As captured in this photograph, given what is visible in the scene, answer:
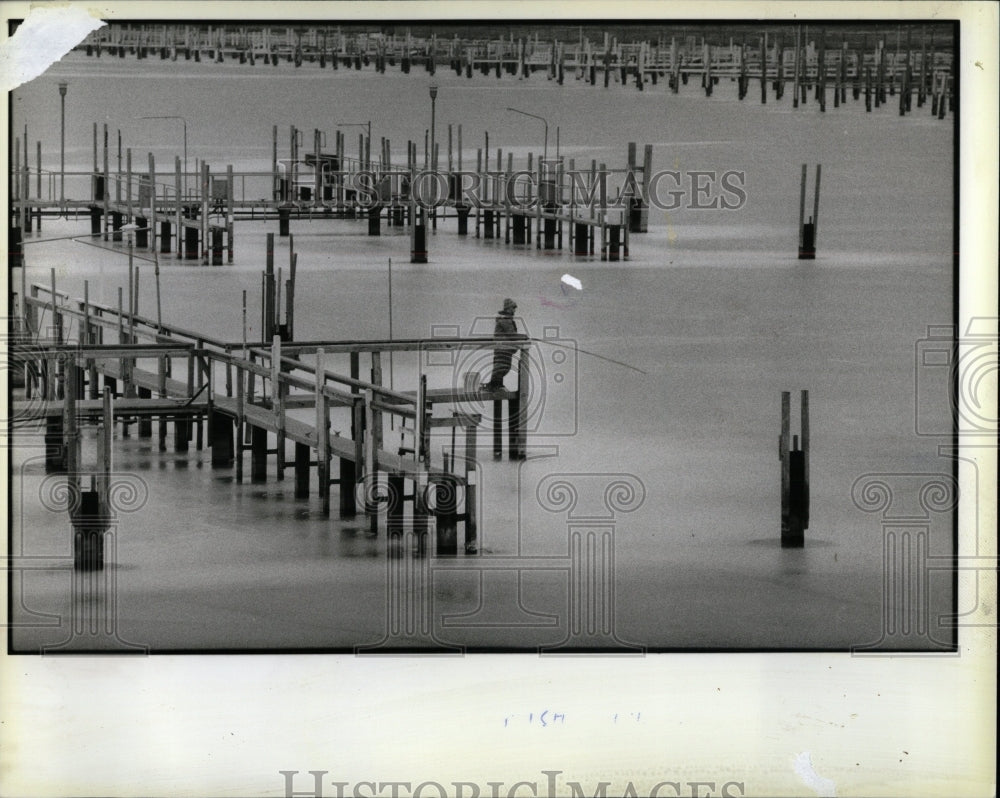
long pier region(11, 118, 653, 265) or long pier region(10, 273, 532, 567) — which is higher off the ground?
long pier region(11, 118, 653, 265)

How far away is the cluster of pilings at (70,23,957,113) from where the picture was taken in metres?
6.93

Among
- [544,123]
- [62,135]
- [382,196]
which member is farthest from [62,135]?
[544,123]

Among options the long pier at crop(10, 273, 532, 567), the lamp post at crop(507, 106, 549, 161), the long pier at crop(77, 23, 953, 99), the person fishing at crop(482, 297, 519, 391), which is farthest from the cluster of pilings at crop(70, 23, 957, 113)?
the long pier at crop(10, 273, 532, 567)

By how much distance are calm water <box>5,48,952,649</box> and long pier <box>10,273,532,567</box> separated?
0.20 feet

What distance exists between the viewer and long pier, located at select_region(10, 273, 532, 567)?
22.8 ft

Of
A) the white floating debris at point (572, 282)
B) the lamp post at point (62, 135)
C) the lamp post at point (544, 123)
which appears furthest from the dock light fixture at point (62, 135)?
the white floating debris at point (572, 282)

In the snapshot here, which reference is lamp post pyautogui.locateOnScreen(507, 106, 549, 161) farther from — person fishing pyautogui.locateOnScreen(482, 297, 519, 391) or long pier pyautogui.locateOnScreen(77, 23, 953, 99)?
person fishing pyautogui.locateOnScreen(482, 297, 519, 391)

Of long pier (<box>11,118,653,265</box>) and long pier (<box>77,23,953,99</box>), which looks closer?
long pier (<box>77,23,953,99</box>)

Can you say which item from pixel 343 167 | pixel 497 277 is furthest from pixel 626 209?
pixel 343 167

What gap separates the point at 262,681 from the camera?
6.84 meters

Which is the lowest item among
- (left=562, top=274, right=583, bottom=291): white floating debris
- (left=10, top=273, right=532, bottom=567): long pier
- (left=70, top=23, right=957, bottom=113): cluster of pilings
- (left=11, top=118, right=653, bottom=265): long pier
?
(left=10, top=273, right=532, bottom=567): long pier

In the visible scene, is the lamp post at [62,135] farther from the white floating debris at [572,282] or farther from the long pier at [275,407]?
the white floating debris at [572,282]

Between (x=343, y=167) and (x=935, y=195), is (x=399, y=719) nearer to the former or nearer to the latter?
(x=343, y=167)

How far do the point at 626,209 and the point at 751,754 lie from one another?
170cm
